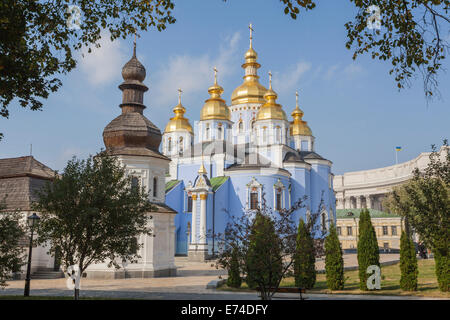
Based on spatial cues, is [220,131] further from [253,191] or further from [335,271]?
[335,271]

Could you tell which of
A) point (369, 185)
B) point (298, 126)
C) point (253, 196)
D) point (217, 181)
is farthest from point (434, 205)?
point (369, 185)

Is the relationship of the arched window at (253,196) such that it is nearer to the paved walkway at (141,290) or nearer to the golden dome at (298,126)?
the golden dome at (298,126)

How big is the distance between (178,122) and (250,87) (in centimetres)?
975

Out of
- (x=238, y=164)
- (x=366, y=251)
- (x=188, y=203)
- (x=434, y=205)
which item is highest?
(x=238, y=164)

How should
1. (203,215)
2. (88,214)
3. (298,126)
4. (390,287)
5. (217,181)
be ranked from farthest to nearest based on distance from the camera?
(298,126) < (217,181) < (203,215) < (390,287) < (88,214)

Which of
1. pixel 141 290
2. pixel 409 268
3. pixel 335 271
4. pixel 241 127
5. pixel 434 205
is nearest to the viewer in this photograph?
pixel 434 205

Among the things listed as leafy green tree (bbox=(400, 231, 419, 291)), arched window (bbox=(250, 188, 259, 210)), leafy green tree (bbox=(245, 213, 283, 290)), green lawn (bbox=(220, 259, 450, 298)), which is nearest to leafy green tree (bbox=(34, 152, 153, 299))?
leafy green tree (bbox=(245, 213, 283, 290))

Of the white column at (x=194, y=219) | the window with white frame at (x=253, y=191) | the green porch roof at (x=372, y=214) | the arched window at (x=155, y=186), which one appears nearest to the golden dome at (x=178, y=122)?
the white column at (x=194, y=219)

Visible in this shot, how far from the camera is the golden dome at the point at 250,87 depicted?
48.6 m

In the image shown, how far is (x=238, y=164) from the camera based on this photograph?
136 ft

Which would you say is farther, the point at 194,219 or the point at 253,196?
the point at 253,196

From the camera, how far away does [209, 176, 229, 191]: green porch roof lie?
3842cm

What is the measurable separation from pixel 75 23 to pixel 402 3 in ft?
22.4
